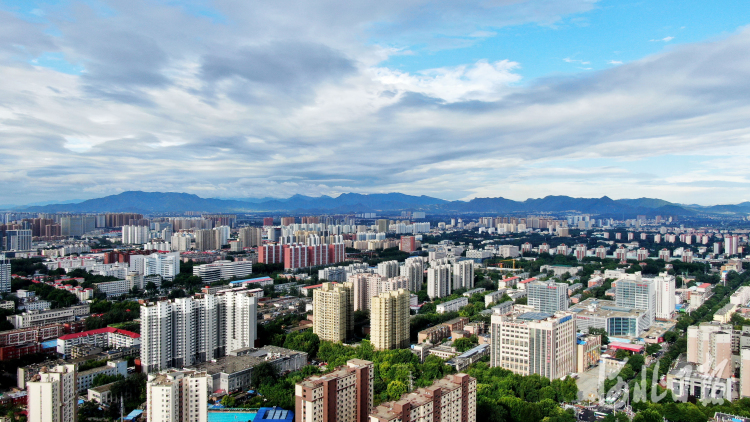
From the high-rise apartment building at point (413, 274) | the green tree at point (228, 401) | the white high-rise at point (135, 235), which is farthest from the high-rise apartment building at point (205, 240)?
the green tree at point (228, 401)

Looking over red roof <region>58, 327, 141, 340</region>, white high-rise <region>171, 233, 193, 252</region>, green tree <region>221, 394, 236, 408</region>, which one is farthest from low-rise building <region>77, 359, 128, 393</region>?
white high-rise <region>171, 233, 193, 252</region>

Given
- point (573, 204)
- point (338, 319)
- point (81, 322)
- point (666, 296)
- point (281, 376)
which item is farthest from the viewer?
point (573, 204)

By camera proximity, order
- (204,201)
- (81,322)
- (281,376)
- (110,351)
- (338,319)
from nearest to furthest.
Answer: (281,376)
(110,351)
(338,319)
(81,322)
(204,201)

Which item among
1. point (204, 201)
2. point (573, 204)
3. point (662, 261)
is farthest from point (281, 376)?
point (204, 201)

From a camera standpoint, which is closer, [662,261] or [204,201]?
[662,261]

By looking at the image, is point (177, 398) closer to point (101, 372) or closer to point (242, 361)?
point (242, 361)

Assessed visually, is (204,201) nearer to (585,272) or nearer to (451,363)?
(585,272)

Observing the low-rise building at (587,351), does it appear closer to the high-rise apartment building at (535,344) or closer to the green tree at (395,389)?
the high-rise apartment building at (535,344)

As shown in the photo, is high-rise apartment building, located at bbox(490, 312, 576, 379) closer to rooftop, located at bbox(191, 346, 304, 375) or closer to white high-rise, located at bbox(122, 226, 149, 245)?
rooftop, located at bbox(191, 346, 304, 375)
